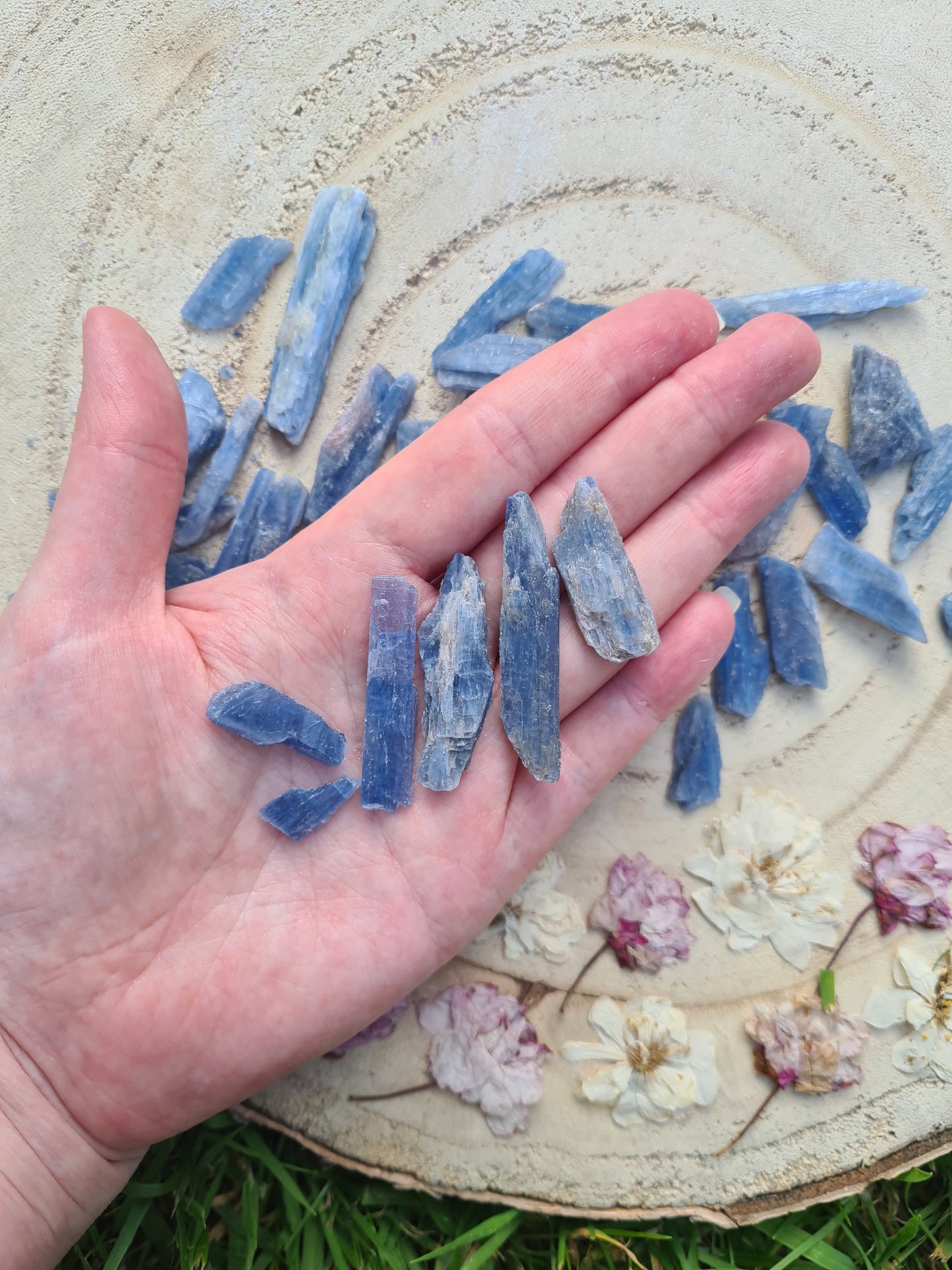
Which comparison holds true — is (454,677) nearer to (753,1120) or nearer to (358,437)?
(358,437)

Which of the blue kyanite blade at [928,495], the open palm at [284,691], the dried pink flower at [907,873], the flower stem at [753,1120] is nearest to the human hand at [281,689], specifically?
the open palm at [284,691]

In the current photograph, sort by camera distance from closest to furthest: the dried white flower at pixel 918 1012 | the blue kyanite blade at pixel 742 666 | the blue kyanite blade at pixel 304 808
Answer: the blue kyanite blade at pixel 304 808, the dried white flower at pixel 918 1012, the blue kyanite blade at pixel 742 666

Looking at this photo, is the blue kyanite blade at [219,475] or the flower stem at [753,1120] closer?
the flower stem at [753,1120]

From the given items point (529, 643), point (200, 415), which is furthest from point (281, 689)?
point (200, 415)

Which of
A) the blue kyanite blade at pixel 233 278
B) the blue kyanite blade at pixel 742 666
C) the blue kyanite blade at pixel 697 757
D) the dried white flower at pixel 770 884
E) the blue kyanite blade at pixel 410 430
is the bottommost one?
the dried white flower at pixel 770 884

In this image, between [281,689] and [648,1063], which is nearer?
[281,689]

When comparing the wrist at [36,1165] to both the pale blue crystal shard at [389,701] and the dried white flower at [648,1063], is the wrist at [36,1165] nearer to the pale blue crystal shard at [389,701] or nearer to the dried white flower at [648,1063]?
the pale blue crystal shard at [389,701]

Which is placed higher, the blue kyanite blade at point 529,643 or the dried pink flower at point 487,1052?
the blue kyanite blade at point 529,643
